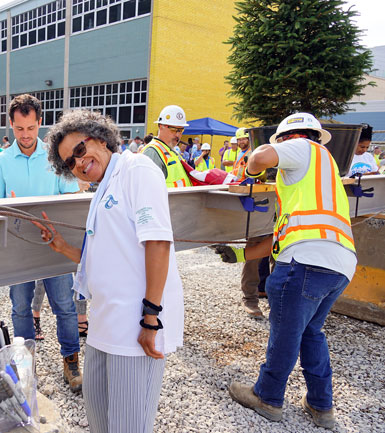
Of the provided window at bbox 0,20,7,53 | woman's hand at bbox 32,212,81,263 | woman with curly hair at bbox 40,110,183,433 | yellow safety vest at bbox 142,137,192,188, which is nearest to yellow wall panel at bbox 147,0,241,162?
window at bbox 0,20,7,53

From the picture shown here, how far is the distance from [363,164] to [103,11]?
2186cm

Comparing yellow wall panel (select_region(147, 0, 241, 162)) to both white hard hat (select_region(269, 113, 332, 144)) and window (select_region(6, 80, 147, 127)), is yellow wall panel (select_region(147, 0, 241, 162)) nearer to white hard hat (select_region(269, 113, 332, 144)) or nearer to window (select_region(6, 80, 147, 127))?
window (select_region(6, 80, 147, 127))

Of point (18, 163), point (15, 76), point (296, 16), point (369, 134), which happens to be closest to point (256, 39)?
point (296, 16)

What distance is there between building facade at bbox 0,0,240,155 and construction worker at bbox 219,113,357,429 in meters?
18.8

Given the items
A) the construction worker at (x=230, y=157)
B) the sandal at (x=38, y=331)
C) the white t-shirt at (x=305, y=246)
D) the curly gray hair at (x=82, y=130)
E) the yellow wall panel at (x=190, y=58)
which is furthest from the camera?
the yellow wall panel at (x=190, y=58)

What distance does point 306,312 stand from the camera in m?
2.60

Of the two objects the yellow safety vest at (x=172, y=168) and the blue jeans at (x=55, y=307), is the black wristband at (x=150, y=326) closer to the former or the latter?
the blue jeans at (x=55, y=307)

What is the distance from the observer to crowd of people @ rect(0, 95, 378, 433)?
5.30ft

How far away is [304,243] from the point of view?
2.51 m

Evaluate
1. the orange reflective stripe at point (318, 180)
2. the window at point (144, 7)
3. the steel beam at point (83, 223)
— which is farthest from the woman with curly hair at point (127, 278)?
the window at point (144, 7)

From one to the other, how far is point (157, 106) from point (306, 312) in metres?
19.3

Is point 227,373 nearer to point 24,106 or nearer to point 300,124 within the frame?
point 300,124

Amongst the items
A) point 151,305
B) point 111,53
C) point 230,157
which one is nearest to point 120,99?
point 111,53

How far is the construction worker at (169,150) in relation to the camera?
3436 millimetres
